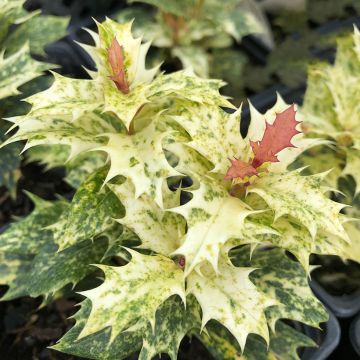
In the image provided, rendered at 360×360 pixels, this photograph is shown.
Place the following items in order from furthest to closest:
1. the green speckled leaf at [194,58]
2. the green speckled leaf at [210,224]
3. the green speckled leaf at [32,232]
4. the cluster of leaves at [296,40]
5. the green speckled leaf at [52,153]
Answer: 1. the cluster of leaves at [296,40]
2. the green speckled leaf at [194,58]
3. the green speckled leaf at [52,153]
4. the green speckled leaf at [32,232]
5. the green speckled leaf at [210,224]

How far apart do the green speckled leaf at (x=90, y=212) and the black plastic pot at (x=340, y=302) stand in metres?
0.51

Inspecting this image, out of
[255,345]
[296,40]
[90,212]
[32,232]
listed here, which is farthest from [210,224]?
[296,40]

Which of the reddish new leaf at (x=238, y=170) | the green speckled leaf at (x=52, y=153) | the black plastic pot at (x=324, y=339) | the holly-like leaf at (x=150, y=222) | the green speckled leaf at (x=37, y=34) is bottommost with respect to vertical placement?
the black plastic pot at (x=324, y=339)

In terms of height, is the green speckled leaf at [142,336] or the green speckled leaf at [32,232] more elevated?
the green speckled leaf at [32,232]

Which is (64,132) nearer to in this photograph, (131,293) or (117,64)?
(117,64)

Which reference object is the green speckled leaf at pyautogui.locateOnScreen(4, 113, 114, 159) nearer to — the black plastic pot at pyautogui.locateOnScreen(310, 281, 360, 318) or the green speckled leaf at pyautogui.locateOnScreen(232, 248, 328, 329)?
the green speckled leaf at pyautogui.locateOnScreen(232, 248, 328, 329)

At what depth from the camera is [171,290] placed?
67 centimetres

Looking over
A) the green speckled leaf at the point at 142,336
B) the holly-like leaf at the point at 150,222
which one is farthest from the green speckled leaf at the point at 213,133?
the green speckled leaf at the point at 142,336

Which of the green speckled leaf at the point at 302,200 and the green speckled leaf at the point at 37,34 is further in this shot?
the green speckled leaf at the point at 37,34

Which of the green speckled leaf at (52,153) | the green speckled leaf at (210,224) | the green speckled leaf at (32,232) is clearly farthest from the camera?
the green speckled leaf at (52,153)

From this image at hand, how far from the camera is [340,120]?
3.36 ft

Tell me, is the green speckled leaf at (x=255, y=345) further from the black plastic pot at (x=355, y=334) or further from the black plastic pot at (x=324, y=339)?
the black plastic pot at (x=355, y=334)

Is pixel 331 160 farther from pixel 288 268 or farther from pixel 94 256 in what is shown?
pixel 94 256

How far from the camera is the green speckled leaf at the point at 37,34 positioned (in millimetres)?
1087
